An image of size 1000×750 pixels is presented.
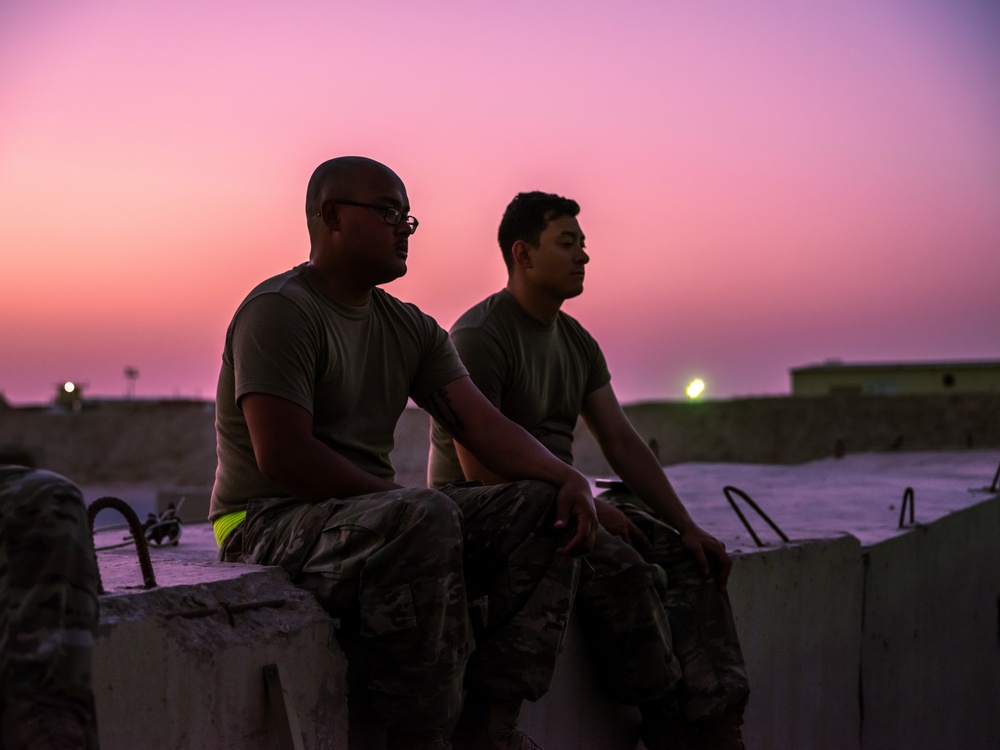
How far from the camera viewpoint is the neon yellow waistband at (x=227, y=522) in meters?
3.07

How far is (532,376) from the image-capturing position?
13.2ft

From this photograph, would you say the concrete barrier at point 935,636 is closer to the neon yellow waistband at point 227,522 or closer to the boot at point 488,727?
the boot at point 488,727

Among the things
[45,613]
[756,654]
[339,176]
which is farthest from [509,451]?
[756,654]

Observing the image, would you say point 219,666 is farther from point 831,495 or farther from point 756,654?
point 831,495

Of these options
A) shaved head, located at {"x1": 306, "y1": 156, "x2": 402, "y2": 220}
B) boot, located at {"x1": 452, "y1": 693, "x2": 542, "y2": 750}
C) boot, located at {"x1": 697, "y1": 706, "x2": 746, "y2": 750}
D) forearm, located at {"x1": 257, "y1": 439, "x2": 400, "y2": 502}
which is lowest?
boot, located at {"x1": 697, "y1": 706, "x2": 746, "y2": 750}

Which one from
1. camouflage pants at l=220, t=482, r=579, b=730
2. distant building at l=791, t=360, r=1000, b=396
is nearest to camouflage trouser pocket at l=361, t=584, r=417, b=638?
camouflage pants at l=220, t=482, r=579, b=730

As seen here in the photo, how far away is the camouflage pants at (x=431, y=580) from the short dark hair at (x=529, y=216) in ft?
4.35

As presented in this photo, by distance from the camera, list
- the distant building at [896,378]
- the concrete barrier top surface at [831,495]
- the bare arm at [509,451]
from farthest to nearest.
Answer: the distant building at [896,378], the concrete barrier top surface at [831,495], the bare arm at [509,451]

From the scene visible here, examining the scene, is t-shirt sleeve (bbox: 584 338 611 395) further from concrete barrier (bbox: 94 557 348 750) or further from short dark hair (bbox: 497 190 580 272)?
concrete barrier (bbox: 94 557 348 750)

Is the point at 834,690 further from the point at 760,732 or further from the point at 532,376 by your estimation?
the point at 532,376

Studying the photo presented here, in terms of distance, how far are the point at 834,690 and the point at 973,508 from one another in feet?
9.17

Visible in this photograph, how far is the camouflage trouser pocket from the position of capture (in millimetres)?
2564

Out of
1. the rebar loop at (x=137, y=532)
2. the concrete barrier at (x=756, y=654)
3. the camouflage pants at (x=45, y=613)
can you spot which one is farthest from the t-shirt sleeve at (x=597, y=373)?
the camouflage pants at (x=45, y=613)

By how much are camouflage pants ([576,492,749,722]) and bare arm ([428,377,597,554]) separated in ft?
1.14
